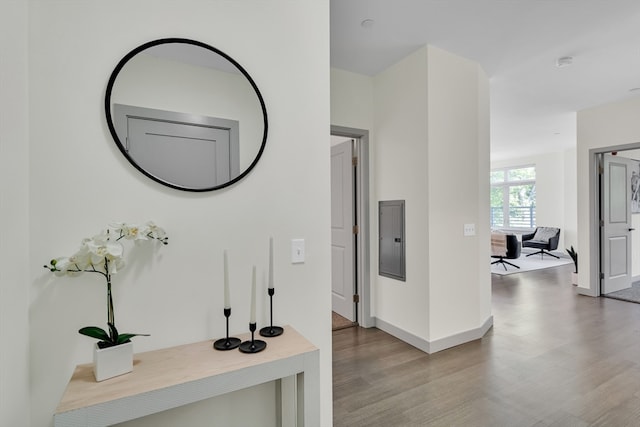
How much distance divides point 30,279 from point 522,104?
5377 mm

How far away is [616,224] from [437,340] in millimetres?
4091

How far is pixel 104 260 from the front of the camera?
3.47ft

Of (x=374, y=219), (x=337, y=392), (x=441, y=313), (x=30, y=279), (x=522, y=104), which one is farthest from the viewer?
(x=522, y=104)

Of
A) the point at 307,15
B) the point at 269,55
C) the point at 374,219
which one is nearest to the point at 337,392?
the point at 374,219

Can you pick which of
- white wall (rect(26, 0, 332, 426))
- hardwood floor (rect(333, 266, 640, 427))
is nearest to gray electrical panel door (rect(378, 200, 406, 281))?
hardwood floor (rect(333, 266, 640, 427))

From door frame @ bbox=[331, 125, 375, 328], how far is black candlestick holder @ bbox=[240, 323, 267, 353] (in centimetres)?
230

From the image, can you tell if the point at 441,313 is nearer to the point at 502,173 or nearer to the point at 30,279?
the point at 30,279

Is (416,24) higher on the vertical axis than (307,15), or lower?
higher

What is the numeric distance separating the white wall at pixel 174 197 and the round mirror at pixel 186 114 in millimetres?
46

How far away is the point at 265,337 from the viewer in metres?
1.32

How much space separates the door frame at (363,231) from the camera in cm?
341

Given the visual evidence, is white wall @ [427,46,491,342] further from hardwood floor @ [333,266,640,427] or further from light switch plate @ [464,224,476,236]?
hardwood floor @ [333,266,640,427]

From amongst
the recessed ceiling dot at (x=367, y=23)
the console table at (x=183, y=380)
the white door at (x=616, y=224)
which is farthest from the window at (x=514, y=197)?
the console table at (x=183, y=380)

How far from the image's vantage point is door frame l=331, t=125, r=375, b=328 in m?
3.41
